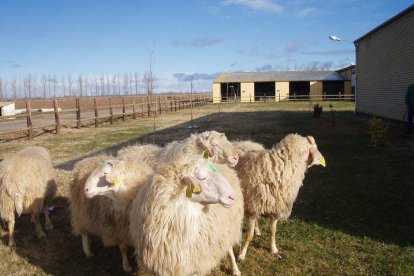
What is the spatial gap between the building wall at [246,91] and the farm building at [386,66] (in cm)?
2783

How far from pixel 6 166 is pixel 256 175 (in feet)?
11.8

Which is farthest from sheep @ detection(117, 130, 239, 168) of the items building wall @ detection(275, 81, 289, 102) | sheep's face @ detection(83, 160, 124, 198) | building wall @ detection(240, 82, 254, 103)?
building wall @ detection(240, 82, 254, 103)

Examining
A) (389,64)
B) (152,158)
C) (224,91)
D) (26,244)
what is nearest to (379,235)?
(152,158)

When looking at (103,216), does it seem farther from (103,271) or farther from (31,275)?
(31,275)

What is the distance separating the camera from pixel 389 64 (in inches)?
757

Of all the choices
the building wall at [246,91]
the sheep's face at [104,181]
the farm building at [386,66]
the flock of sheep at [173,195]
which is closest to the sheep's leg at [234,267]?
the flock of sheep at [173,195]

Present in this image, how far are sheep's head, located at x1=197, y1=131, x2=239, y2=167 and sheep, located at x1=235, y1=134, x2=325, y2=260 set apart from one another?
23 centimetres

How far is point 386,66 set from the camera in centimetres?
1964

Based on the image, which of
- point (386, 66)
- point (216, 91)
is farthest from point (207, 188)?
point (216, 91)

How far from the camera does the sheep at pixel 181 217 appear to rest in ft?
10.8

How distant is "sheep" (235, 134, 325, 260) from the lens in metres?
4.84

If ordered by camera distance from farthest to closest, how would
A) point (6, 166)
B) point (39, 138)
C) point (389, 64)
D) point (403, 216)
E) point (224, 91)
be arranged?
point (224, 91)
point (389, 64)
point (39, 138)
point (403, 216)
point (6, 166)

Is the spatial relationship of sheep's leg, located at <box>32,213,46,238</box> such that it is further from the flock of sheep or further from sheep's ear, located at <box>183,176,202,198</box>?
sheep's ear, located at <box>183,176,202,198</box>

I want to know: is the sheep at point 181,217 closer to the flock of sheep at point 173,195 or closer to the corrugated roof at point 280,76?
the flock of sheep at point 173,195
